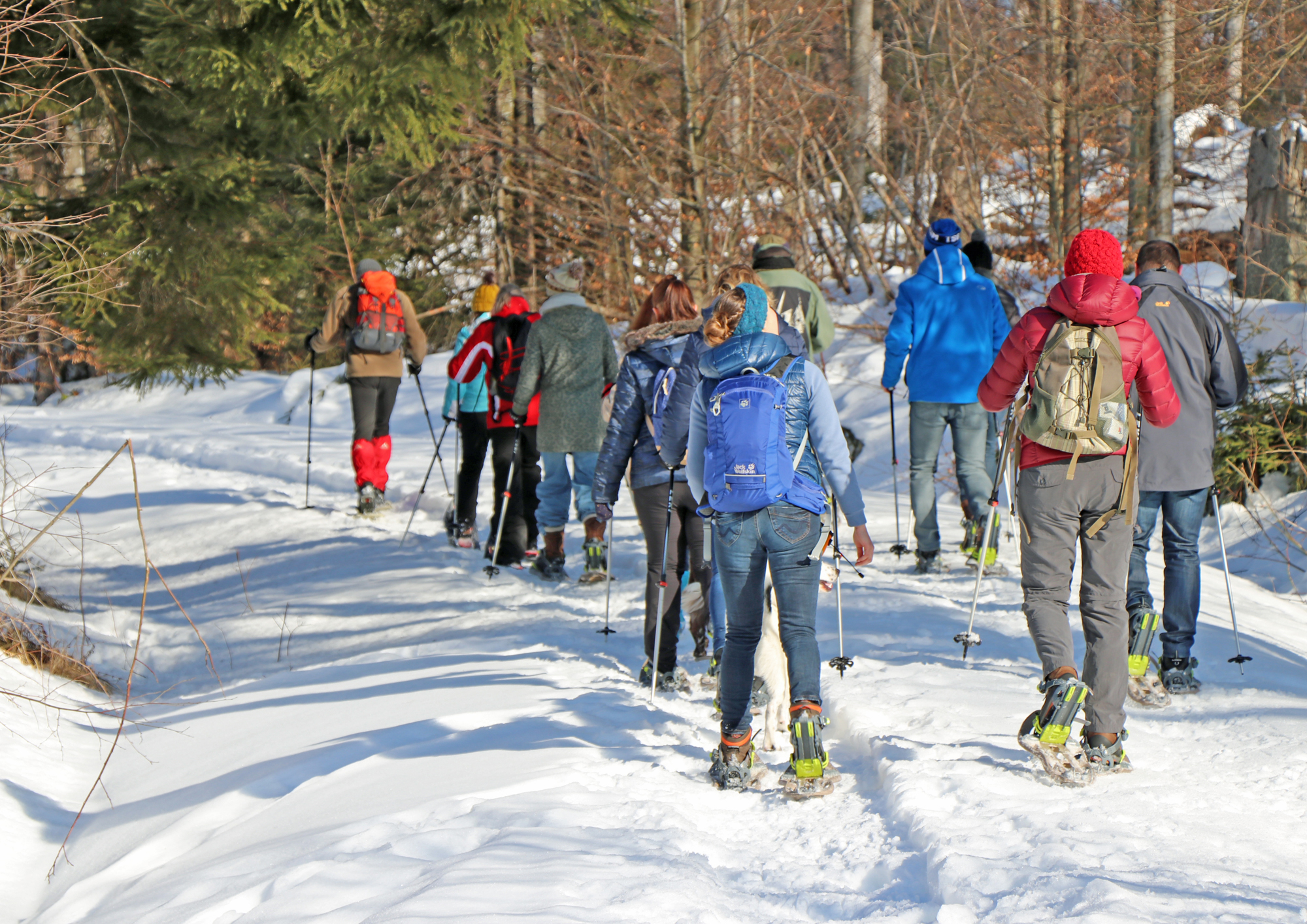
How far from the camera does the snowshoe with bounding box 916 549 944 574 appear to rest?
296 inches

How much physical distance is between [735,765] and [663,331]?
2.05 metres

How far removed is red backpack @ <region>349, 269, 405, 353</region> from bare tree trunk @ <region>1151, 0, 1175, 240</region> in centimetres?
788

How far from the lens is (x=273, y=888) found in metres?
3.46

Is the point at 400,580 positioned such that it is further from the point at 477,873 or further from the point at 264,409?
the point at 264,409

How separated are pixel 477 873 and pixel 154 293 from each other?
6.50 meters

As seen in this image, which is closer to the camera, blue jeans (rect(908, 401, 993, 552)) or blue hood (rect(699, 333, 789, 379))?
blue hood (rect(699, 333, 789, 379))

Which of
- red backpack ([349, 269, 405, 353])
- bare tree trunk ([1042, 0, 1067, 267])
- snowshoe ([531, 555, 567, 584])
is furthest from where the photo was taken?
bare tree trunk ([1042, 0, 1067, 267])

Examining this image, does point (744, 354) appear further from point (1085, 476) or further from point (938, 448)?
point (938, 448)

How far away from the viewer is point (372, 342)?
31.7 ft

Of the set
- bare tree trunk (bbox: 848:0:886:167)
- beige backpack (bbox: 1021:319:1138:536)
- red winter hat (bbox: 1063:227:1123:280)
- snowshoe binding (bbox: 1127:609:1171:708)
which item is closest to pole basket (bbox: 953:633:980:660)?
snowshoe binding (bbox: 1127:609:1171:708)

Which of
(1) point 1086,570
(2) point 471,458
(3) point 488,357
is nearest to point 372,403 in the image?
(2) point 471,458

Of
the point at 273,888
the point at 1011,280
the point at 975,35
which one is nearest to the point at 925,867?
the point at 273,888

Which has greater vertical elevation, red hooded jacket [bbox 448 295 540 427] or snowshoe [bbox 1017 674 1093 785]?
red hooded jacket [bbox 448 295 540 427]

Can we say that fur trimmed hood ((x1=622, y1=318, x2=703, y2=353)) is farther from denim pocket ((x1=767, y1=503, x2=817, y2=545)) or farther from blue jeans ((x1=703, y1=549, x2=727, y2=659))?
denim pocket ((x1=767, y1=503, x2=817, y2=545))
